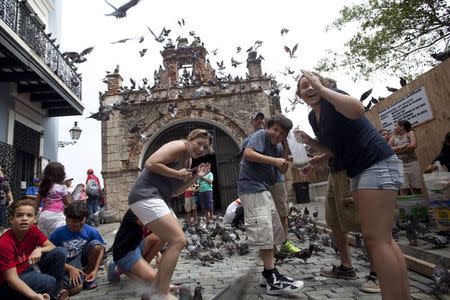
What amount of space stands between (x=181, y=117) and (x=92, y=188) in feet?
17.7

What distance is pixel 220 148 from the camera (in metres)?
14.6

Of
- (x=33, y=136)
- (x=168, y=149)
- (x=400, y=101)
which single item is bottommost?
(x=168, y=149)

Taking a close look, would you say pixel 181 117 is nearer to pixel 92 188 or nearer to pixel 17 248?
pixel 92 188

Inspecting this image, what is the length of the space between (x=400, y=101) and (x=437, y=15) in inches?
158

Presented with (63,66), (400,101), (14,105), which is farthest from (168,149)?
(63,66)

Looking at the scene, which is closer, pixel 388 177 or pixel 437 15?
pixel 388 177

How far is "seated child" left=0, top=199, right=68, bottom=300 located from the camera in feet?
9.19

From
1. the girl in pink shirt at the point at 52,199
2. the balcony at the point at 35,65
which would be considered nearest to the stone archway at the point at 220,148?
the balcony at the point at 35,65

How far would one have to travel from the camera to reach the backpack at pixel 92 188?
33.2 ft

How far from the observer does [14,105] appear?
9992 mm

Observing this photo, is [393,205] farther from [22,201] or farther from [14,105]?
[14,105]

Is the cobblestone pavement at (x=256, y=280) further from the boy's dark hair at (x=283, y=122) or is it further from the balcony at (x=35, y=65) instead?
the balcony at (x=35, y=65)

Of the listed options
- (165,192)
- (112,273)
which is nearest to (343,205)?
(165,192)

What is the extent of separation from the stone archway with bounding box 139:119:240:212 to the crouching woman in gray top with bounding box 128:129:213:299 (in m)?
11.2
